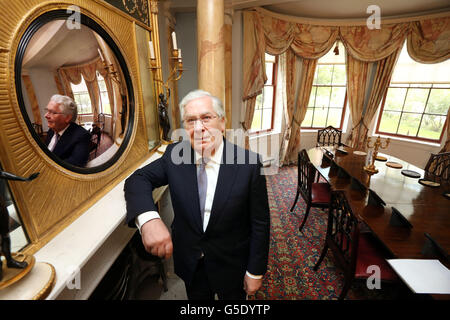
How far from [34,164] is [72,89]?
43cm

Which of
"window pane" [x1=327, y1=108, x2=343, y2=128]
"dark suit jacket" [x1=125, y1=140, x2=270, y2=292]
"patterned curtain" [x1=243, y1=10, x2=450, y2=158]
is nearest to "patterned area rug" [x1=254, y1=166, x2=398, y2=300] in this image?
"dark suit jacket" [x1=125, y1=140, x2=270, y2=292]

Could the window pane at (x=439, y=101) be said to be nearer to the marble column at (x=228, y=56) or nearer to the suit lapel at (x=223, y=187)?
the marble column at (x=228, y=56)

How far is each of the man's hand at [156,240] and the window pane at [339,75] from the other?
582 cm

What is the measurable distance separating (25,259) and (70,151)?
1.61 ft

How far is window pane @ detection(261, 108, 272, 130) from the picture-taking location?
5152 millimetres

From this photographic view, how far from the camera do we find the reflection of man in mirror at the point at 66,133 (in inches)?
34.8

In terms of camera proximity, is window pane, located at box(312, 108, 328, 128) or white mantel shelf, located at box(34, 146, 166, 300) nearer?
white mantel shelf, located at box(34, 146, 166, 300)

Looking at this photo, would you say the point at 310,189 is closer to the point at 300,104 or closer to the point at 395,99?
the point at 300,104

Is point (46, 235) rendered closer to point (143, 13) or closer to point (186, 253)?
point (186, 253)

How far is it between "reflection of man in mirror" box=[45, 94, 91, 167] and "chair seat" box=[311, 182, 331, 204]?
2.67 metres

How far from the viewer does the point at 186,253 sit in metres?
1.18

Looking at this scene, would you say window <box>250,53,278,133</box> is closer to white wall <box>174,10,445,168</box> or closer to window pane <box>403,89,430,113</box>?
white wall <box>174,10,445,168</box>

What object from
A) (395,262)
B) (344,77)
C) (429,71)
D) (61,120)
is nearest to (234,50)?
(344,77)

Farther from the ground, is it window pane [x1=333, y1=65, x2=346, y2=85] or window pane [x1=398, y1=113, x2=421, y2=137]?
window pane [x1=333, y1=65, x2=346, y2=85]
